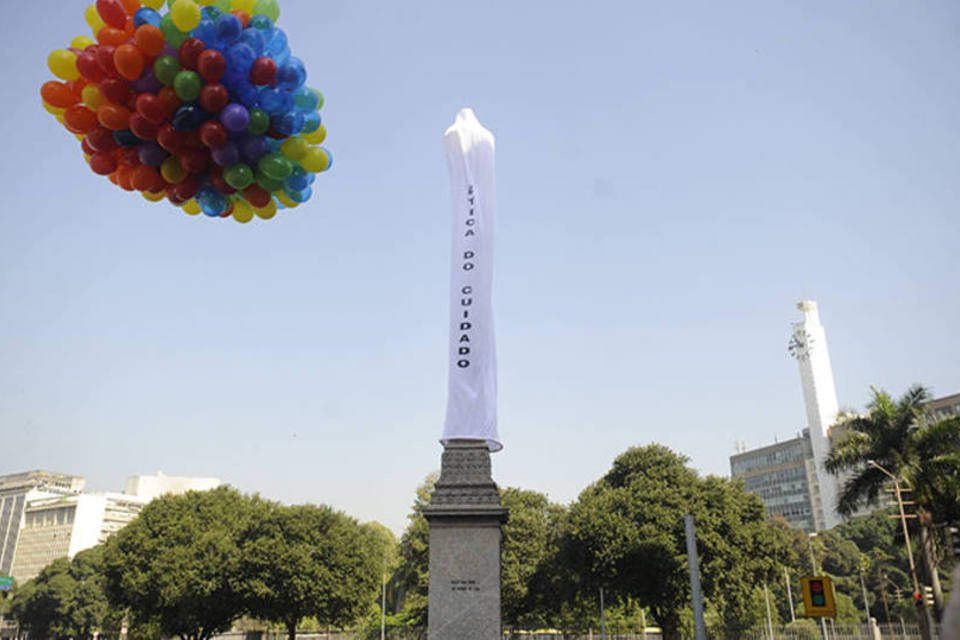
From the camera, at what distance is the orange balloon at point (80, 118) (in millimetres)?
9422

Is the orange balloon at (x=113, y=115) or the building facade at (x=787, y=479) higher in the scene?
the building facade at (x=787, y=479)

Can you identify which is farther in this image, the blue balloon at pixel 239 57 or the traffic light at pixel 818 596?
the traffic light at pixel 818 596

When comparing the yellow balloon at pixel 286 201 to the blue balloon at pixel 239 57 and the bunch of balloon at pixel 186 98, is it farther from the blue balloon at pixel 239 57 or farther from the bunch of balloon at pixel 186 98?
the blue balloon at pixel 239 57

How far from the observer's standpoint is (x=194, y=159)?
934 centimetres

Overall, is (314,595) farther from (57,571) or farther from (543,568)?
(57,571)

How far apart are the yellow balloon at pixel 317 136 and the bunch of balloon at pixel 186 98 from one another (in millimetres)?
423

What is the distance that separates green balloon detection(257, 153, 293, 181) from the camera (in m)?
9.62

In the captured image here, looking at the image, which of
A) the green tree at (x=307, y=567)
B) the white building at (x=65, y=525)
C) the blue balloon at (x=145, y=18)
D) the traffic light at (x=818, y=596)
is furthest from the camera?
the white building at (x=65, y=525)

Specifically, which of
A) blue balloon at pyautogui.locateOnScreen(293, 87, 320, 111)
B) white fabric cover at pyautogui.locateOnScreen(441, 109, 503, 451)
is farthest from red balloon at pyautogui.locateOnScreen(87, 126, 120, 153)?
white fabric cover at pyautogui.locateOnScreen(441, 109, 503, 451)

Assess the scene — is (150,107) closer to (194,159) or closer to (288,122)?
(194,159)

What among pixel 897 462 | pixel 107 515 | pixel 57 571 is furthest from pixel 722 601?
pixel 107 515

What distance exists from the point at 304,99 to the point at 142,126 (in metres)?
2.25

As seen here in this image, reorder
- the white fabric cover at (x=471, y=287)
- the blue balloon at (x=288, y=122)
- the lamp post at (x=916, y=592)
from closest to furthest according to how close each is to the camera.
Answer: the blue balloon at (x=288, y=122) < the white fabric cover at (x=471, y=287) < the lamp post at (x=916, y=592)

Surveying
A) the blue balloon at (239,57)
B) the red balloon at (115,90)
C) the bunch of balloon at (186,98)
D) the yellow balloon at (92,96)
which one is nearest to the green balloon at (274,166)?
the bunch of balloon at (186,98)
